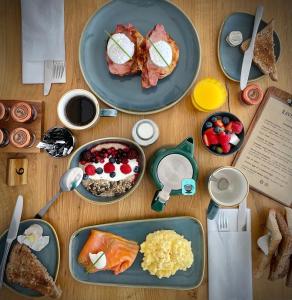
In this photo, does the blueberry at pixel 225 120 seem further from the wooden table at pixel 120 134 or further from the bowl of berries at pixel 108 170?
the bowl of berries at pixel 108 170

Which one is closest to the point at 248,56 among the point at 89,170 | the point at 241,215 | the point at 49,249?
the point at 241,215

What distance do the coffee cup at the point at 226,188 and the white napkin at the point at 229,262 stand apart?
0.22 feet

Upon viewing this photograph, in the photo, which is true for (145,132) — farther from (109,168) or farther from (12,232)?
(12,232)

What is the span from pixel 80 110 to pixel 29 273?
508 millimetres

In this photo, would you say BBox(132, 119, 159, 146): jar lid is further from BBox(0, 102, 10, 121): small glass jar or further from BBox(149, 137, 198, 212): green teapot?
BBox(0, 102, 10, 121): small glass jar

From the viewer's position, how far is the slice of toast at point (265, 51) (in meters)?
0.91

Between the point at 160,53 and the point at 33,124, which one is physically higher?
the point at 160,53

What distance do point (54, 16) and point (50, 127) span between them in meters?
0.36

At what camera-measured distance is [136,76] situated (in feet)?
3.02

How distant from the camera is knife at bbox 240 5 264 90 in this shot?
0.91 metres

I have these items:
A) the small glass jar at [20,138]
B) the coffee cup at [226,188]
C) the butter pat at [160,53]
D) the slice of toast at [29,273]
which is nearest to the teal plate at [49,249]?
the slice of toast at [29,273]

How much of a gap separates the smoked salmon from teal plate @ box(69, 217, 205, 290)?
2 centimetres

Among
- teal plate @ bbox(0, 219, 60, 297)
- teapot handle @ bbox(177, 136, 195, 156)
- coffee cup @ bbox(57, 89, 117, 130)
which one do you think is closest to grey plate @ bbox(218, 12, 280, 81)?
teapot handle @ bbox(177, 136, 195, 156)

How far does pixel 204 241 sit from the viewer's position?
92 centimetres
